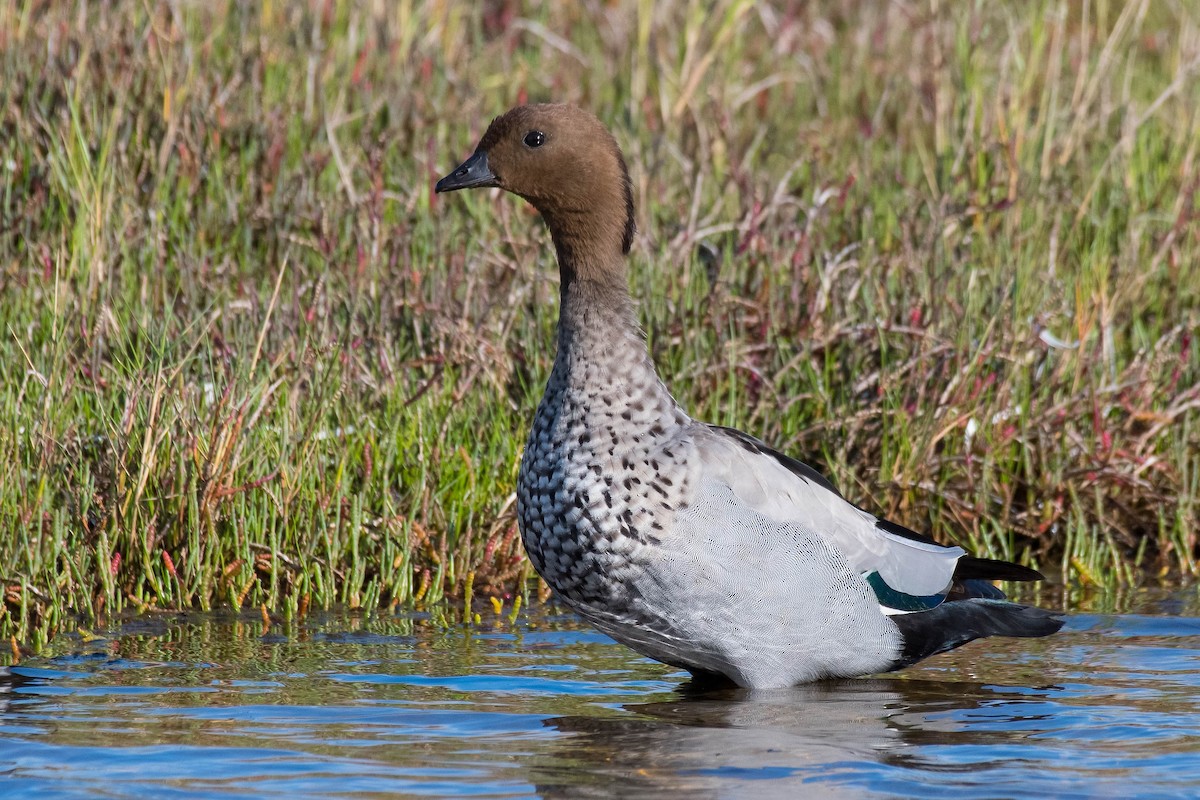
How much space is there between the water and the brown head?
1169 millimetres

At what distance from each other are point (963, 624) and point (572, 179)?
1.68m

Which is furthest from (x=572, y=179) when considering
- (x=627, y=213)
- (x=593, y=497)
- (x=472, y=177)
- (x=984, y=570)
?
(x=984, y=570)

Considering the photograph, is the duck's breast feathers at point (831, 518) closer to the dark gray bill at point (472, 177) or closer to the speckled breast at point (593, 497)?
the speckled breast at point (593, 497)

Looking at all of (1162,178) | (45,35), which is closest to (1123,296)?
(1162,178)

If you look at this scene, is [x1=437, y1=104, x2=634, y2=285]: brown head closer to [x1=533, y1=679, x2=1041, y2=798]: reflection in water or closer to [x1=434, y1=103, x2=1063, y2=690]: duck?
[x1=434, y1=103, x2=1063, y2=690]: duck

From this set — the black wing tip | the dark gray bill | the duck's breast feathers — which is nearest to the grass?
the dark gray bill

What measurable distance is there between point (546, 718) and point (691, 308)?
7.41 ft

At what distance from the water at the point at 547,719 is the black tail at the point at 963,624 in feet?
0.41

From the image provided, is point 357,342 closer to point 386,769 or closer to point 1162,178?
point 386,769

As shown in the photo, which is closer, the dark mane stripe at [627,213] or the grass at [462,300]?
the dark mane stripe at [627,213]

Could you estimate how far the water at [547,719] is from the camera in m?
4.09

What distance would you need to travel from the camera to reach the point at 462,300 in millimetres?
6859

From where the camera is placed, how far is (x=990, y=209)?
294 inches

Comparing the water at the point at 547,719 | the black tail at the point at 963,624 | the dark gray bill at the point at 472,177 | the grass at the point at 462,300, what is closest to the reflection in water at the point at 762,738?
the water at the point at 547,719
